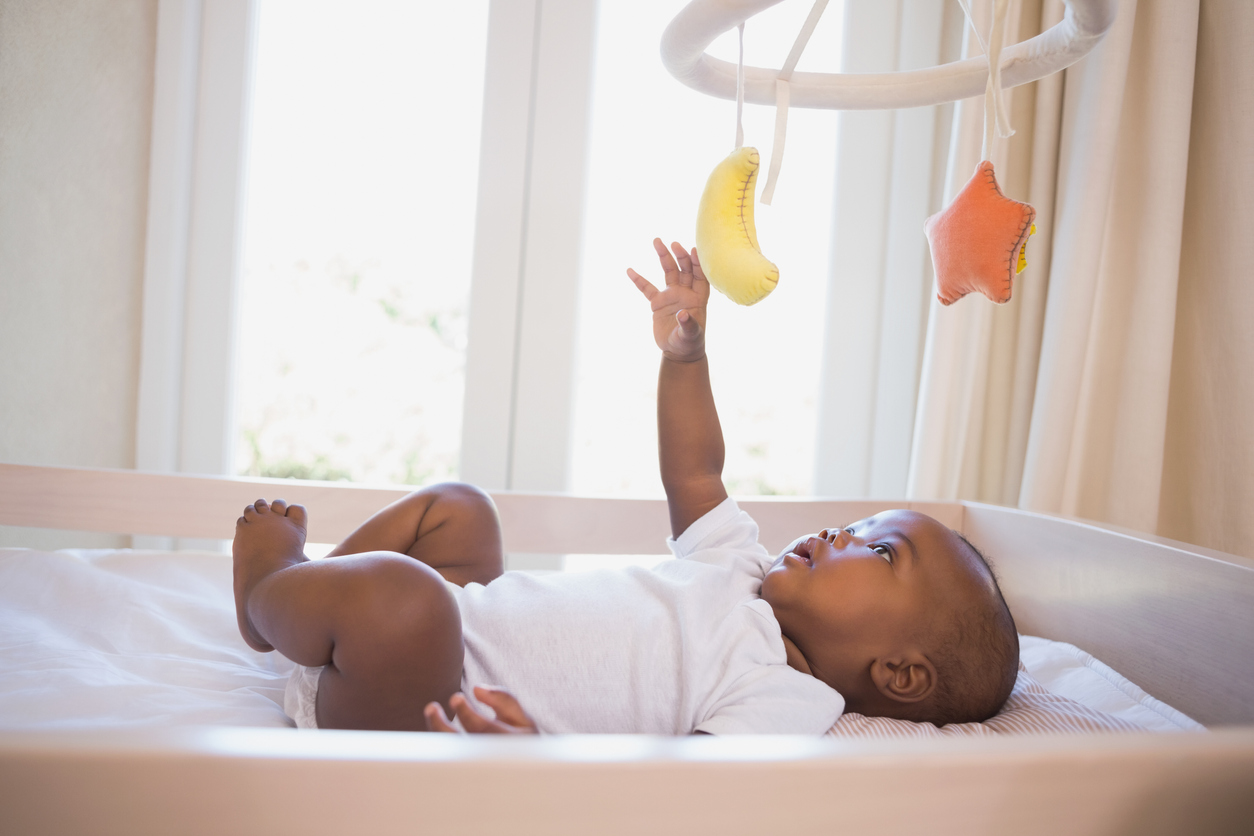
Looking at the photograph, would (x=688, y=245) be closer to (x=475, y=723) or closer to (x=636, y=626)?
(x=636, y=626)

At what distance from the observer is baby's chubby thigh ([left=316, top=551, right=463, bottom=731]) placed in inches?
23.4

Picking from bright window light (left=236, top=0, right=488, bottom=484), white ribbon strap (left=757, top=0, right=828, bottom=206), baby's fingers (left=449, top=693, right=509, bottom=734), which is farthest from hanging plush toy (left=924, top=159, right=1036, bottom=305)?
bright window light (left=236, top=0, right=488, bottom=484)

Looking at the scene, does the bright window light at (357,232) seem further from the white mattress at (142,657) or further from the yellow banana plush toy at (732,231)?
the yellow banana plush toy at (732,231)

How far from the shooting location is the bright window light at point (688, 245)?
1.59m

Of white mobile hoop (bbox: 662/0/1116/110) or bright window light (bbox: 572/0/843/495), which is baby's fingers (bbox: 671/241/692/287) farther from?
bright window light (bbox: 572/0/843/495)

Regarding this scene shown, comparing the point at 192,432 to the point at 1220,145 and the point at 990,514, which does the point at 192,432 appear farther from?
the point at 1220,145

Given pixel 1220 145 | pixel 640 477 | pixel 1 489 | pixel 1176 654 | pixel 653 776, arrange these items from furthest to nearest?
pixel 640 477 → pixel 1220 145 → pixel 1 489 → pixel 1176 654 → pixel 653 776

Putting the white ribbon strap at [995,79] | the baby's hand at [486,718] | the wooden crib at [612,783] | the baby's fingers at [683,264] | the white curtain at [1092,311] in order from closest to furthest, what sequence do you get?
the wooden crib at [612,783] → the baby's hand at [486,718] → the white ribbon strap at [995,79] → the baby's fingers at [683,264] → the white curtain at [1092,311]

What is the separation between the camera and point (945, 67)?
0.77 metres

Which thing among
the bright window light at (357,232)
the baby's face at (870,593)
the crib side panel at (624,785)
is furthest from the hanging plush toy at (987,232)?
the bright window light at (357,232)

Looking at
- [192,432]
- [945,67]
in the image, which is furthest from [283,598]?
[192,432]

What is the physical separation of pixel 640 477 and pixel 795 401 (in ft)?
1.26

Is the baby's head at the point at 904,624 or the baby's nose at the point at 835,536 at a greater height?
the baby's nose at the point at 835,536

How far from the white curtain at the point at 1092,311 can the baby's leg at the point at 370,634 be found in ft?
3.35
